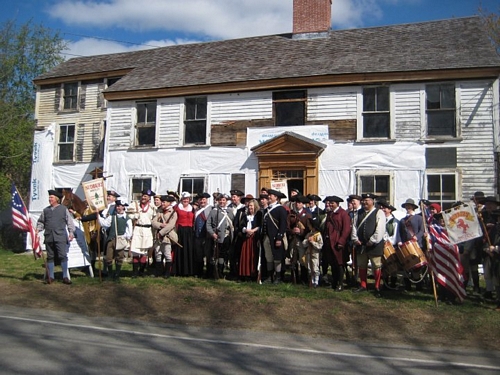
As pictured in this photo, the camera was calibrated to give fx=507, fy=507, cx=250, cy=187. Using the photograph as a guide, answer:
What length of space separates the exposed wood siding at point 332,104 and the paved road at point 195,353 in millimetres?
10622

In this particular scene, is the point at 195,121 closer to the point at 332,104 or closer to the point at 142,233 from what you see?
the point at 332,104

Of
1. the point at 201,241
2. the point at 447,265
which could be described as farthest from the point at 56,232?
the point at 447,265

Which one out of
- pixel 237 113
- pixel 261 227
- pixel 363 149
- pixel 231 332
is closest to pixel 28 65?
pixel 237 113

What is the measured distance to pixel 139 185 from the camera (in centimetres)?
1955

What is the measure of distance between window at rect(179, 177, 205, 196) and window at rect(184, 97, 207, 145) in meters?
1.38

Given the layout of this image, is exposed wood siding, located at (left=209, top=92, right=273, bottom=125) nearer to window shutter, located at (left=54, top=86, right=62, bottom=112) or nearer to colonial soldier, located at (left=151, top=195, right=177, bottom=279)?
colonial soldier, located at (left=151, top=195, right=177, bottom=279)

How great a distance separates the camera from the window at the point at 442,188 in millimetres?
15477

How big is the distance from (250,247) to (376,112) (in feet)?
25.1

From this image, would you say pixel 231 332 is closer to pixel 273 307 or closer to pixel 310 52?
pixel 273 307

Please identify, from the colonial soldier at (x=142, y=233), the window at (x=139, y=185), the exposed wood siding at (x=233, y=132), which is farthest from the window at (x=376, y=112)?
the window at (x=139, y=185)

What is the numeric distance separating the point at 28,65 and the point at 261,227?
31181mm

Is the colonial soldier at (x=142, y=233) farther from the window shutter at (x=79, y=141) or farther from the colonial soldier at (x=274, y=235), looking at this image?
the window shutter at (x=79, y=141)

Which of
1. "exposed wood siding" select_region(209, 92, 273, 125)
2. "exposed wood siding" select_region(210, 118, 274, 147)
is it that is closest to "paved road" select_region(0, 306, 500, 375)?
"exposed wood siding" select_region(210, 118, 274, 147)

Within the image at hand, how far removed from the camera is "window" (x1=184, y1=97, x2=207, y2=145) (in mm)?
18906
